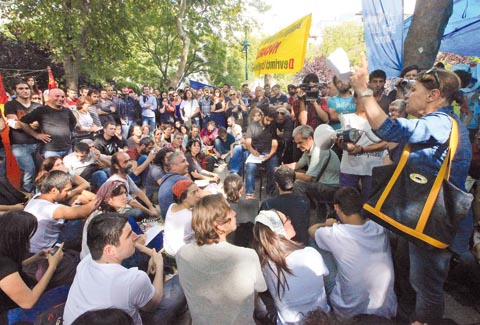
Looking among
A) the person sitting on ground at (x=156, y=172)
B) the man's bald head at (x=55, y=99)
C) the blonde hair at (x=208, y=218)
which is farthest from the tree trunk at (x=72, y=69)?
the blonde hair at (x=208, y=218)

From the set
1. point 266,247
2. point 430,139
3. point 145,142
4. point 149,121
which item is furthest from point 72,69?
point 430,139

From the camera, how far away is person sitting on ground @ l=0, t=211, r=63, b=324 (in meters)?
1.99

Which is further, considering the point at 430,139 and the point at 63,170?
the point at 63,170

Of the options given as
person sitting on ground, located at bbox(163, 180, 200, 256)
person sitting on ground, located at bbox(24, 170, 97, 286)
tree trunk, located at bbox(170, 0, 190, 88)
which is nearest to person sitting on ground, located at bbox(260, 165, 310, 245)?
person sitting on ground, located at bbox(163, 180, 200, 256)

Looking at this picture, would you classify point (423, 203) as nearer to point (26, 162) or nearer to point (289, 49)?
point (289, 49)

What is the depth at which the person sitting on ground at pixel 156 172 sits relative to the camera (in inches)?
187

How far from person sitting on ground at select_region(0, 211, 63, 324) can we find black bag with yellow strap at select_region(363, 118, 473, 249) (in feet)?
7.40

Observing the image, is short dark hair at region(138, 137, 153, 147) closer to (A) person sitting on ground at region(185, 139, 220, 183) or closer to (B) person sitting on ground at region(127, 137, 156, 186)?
(B) person sitting on ground at region(127, 137, 156, 186)

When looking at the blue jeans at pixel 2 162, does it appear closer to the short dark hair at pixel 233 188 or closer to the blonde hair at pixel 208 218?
the short dark hair at pixel 233 188

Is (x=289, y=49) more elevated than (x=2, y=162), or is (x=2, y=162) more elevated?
(x=289, y=49)

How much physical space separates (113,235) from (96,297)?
37 centimetres

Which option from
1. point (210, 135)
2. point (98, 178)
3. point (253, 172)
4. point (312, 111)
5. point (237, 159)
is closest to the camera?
point (98, 178)

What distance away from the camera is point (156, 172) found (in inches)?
187

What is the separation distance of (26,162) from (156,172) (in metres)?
1.99
